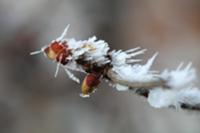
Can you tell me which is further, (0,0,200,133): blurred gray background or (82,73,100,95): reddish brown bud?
(0,0,200,133): blurred gray background

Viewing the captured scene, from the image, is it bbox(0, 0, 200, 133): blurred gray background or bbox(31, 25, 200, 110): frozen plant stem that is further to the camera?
bbox(0, 0, 200, 133): blurred gray background

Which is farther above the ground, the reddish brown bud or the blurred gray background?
the blurred gray background

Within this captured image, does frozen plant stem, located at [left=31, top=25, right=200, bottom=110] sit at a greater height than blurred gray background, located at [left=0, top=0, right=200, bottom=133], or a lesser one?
lesser

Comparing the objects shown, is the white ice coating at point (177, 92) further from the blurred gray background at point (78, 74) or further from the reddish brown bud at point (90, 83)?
the blurred gray background at point (78, 74)

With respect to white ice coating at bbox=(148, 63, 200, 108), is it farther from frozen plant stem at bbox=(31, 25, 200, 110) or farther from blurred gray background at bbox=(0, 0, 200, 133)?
blurred gray background at bbox=(0, 0, 200, 133)

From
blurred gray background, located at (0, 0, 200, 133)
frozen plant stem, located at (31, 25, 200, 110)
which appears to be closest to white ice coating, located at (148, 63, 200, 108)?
frozen plant stem, located at (31, 25, 200, 110)

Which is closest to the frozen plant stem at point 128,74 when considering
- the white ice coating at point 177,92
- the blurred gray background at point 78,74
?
the white ice coating at point 177,92

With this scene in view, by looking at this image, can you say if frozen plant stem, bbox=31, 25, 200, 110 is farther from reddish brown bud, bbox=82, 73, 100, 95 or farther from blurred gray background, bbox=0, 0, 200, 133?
blurred gray background, bbox=0, 0, 200, 133
